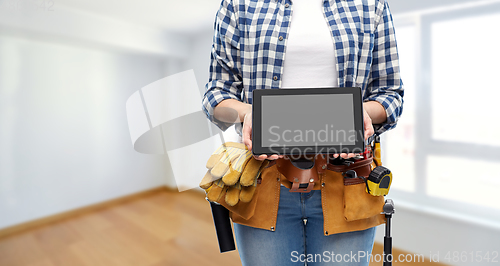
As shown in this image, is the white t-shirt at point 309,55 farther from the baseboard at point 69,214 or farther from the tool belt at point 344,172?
the baseboard at point 69,214

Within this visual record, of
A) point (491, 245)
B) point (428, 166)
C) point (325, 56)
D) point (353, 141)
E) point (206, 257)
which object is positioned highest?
point (325, 56)

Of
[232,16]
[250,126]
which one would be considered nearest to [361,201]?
[250,126]

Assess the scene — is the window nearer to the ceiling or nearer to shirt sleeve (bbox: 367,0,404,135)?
shirt sleeve (bbox: 367,0,404,135)

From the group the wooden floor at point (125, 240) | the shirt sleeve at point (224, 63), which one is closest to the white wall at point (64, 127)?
the wooden floor at point (125, 240)

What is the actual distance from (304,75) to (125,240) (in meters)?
2.09

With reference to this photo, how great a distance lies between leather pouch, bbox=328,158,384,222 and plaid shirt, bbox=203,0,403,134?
0.09 m

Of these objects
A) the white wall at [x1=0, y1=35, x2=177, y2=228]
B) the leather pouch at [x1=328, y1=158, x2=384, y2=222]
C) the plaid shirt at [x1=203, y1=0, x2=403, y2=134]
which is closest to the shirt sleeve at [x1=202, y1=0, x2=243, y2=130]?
the plaid shirt at [x1=203, y1=0, x2=403, y2=134]

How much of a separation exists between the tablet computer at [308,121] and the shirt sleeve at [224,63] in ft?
0.39

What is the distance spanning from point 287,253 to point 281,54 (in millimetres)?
365

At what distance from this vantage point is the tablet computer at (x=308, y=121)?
1.39 feet

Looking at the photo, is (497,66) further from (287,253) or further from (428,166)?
(287,253)

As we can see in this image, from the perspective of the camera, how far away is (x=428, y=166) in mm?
1650

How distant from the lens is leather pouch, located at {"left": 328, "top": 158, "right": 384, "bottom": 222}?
49 centimetres

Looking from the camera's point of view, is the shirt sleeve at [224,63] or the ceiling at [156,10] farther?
the ceiling at [156,10]
